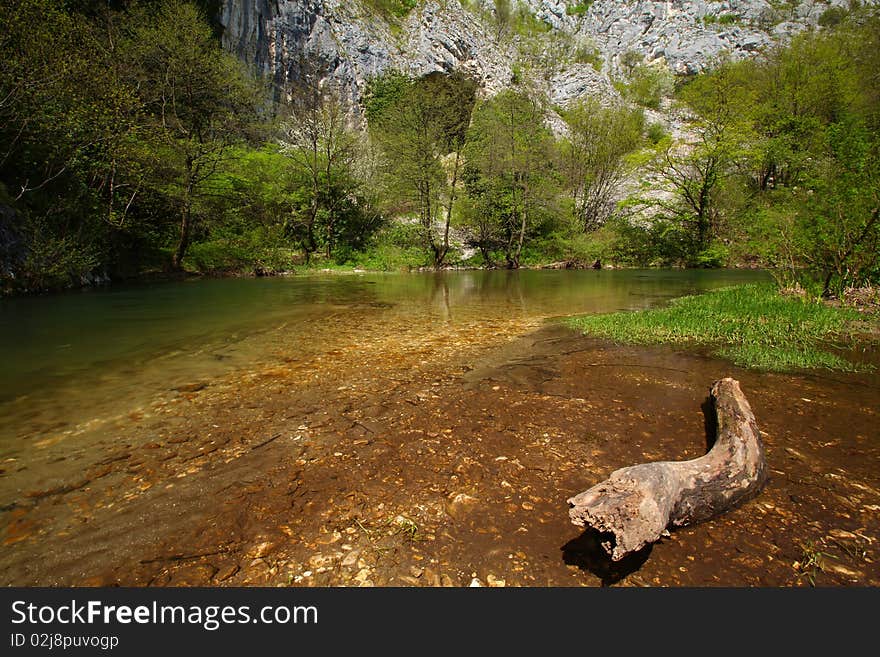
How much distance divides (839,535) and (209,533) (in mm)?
3769

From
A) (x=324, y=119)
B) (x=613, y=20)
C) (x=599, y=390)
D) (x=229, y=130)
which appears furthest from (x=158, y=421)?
(x=613, y=20)

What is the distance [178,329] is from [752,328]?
11608mm

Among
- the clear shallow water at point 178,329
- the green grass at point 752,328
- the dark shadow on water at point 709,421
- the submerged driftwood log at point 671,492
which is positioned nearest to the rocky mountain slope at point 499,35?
the clear shallow water at point 178,329

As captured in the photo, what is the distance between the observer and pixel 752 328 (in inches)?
287

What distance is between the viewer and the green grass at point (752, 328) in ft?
19.1

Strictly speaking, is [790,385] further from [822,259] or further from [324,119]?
[324,119]

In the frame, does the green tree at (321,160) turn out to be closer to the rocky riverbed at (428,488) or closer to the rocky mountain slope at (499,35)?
the rocky mountain slope at (499,35)

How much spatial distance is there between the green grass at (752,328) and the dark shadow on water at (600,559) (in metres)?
4.87

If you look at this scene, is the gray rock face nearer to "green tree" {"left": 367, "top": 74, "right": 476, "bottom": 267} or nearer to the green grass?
"green tree" {"left": 367, "top": 74, "right": 476, "bottom": 267}

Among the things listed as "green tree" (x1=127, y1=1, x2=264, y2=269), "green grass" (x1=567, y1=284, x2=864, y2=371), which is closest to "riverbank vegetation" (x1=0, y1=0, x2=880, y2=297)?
"green tree" (x1=127, y1=1, x2=264, y2=269)

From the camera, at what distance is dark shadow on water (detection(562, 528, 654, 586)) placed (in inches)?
81.4

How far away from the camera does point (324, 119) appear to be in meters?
29.2

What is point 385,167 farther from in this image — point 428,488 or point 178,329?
point 428,488

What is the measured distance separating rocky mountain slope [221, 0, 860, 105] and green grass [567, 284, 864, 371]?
134ft
